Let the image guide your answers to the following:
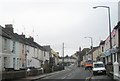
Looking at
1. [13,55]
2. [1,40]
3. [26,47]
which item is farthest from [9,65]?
[26,47]

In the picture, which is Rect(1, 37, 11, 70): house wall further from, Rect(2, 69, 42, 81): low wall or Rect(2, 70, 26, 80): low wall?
Rect(2, 70, 26, 80): low wall

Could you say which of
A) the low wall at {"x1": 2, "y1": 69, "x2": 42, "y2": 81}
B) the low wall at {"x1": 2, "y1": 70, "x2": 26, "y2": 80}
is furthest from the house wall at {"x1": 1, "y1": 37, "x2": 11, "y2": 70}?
the low wall at {"x1": 2, "y1": 70, "x2": 26, "y2": 80}

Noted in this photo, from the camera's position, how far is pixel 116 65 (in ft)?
88.1

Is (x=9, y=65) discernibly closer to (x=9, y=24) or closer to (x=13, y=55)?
(x=13, y=55)

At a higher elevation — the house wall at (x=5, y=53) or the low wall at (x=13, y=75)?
the house wall at (x=5, y=53)

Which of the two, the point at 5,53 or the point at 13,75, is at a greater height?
the point at 5,53

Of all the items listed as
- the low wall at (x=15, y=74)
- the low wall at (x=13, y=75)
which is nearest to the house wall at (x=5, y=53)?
the low wall at (x=15, y=74)

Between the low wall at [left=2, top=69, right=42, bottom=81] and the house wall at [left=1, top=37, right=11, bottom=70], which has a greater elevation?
the house wall at [left=1, top=37, right=11, bottom=70]

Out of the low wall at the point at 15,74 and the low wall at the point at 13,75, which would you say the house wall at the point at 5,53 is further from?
the low wall at the point at 13,75

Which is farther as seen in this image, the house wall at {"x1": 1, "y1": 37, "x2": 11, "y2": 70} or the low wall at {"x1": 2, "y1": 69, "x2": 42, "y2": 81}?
the house wall at {"x1": 1, "y1": 37, "x2": 11, "y2": 70}

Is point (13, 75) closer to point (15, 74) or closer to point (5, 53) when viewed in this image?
point (15, 74)

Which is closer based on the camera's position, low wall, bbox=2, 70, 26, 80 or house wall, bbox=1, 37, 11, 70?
low wall, bbox=2, 70, 26, 80

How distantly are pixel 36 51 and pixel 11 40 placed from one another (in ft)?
73.4

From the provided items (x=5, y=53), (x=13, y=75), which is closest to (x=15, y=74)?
(x=13, y=75)
